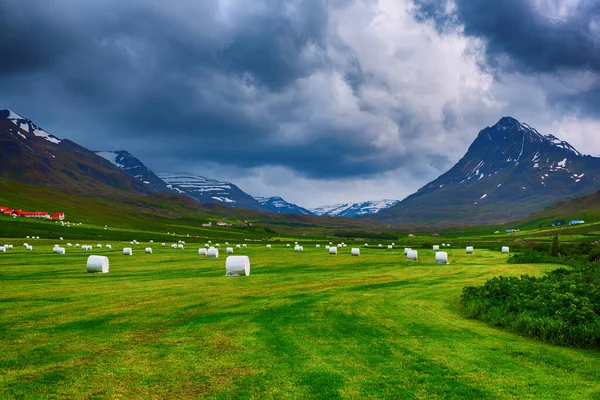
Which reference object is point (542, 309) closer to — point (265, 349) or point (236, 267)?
point (265, 349)

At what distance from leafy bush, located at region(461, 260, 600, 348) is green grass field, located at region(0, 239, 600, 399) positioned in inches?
35.5

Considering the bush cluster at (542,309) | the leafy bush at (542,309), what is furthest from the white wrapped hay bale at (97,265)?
the bush cluster at (542,309)

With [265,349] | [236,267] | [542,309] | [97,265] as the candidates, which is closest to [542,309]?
[542,309]

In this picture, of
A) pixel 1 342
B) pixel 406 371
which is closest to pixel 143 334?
pixel 1 342

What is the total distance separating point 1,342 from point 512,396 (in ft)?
58.5

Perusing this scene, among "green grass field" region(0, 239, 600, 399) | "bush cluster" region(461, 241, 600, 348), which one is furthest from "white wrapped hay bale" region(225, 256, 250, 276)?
"bush cluster" region(461, 241, 600, 348)

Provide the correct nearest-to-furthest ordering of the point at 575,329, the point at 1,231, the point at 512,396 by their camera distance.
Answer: the point at 512,396
the point at 575,329
the point at 1,231

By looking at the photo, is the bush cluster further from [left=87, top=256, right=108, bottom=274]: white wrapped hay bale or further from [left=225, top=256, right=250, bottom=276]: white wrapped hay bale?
[left=87, top=256, right=108, bottom=274]: white wrapped hay bale

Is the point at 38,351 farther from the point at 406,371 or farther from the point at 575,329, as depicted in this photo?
the point at 575,329

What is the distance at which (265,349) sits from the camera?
55.3ft

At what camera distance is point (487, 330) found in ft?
68.0

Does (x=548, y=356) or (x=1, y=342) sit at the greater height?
(x=1, y=342)

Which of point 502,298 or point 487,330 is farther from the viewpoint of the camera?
point 502,298

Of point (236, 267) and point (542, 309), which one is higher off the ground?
point (236, 267)
